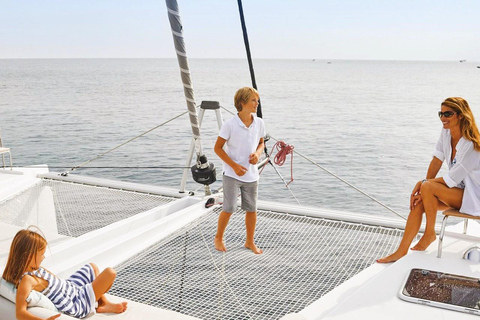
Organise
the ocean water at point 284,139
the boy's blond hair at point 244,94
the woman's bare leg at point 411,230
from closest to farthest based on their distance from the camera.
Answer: the woman's bare leg at point 411,230, the boy's blond hair at point 244,94, the ocean water at point 284,139

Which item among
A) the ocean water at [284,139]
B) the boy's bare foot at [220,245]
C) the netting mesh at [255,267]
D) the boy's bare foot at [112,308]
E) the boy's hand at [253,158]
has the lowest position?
the ocean water at [284,139]

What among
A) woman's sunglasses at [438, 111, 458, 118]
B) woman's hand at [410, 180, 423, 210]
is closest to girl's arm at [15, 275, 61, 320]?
woman's hand at [410, 180, 423, 210]

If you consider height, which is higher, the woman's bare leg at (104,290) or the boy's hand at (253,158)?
the boy's hand at (253,158)

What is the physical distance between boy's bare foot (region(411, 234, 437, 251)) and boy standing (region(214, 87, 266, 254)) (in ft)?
3.64

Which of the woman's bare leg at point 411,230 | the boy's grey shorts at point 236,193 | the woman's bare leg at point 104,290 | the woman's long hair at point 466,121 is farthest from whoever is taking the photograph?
the boy's grey shorts at point 236,193

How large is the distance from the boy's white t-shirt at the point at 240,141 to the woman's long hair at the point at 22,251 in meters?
1.60

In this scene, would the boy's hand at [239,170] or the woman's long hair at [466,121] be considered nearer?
the woman's long hair at [466,121]

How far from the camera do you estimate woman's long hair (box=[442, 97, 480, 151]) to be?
3.17m

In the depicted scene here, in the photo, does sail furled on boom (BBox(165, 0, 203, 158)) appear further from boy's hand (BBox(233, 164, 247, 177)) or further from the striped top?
the striped top

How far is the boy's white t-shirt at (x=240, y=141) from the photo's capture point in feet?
11.9

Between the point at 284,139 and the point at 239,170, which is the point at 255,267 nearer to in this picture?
the point at 239,170

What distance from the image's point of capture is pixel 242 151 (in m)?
3.66

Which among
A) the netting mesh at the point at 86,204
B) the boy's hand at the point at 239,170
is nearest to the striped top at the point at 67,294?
the boy's hand at the point at 239,170

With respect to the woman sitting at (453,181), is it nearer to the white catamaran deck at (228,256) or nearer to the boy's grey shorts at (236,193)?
the white catamaran deck at (228,256)
